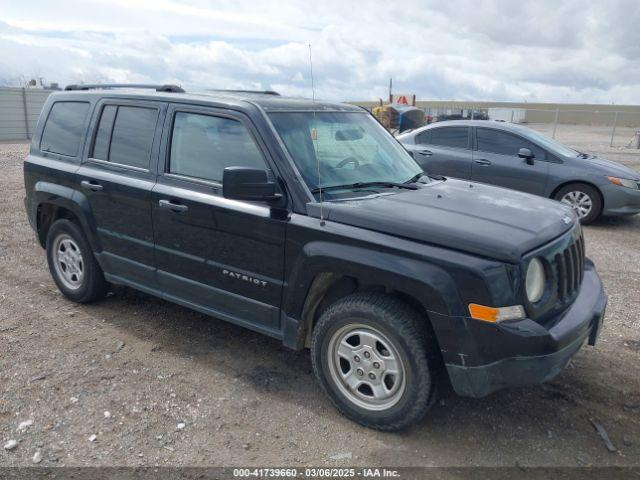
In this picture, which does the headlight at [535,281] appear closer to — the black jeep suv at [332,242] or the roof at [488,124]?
the black jeep suv at [332,242]

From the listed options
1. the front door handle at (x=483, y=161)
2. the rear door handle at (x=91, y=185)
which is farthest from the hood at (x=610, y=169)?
the rear door handle at (x=91, y=185)

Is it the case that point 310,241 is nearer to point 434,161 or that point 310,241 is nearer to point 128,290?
point 128,290

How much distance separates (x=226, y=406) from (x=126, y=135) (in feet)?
7.68

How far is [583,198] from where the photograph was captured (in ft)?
28.8

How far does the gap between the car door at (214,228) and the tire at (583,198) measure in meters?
6.46

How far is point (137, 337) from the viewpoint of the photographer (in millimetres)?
4645

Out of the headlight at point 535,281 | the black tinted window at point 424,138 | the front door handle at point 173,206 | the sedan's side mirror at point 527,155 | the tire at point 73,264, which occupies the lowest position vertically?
the tire at point 73,264

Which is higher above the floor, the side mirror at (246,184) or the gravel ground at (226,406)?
the side mirror at (246,184)

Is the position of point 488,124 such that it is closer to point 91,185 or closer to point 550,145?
point 550,145

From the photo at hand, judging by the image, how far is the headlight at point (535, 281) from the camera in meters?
3.03

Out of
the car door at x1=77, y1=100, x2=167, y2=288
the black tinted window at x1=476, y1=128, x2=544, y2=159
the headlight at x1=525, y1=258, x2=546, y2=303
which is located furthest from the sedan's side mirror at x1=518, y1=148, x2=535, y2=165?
the car door at x1=77, y1=100, x2=167, y2=288

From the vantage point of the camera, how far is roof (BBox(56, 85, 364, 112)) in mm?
3965

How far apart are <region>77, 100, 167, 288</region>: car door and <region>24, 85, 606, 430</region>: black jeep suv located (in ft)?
0.05

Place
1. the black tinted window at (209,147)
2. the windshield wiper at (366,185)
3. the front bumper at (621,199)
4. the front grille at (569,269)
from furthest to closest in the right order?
the front bumper at (621,199) < the black tinted window at (209,147) < the windshield wiper at (366,185) < the front grille at (569,269)
